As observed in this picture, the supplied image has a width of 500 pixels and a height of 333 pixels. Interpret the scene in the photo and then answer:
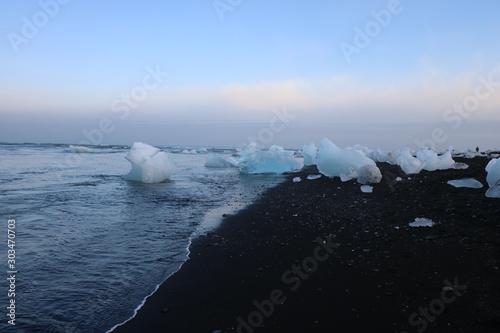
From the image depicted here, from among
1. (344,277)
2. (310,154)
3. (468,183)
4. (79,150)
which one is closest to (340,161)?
(468,183)

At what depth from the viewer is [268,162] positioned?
19312 mm

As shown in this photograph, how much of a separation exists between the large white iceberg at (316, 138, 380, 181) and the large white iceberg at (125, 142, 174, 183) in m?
7.01

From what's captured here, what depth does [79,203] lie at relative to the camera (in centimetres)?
876

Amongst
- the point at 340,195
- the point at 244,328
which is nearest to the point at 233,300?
the point at 244,328

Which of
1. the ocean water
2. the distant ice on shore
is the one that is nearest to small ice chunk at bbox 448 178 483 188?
the distant ice on shore

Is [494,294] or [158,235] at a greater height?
[494,294]

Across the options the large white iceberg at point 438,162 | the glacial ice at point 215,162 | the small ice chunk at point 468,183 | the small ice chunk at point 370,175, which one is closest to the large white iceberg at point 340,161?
the small ice chunk at point 370,175

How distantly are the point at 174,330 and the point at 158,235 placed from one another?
132 inches

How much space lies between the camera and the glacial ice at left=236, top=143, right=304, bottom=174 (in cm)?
1898

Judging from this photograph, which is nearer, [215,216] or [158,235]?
[158,235]

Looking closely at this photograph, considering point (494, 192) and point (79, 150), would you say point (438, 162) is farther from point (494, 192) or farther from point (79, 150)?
point (79, 150)

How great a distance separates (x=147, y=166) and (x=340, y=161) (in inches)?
326

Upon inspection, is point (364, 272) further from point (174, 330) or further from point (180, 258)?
point (180, 258)

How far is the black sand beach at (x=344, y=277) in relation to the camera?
8.87 ft
